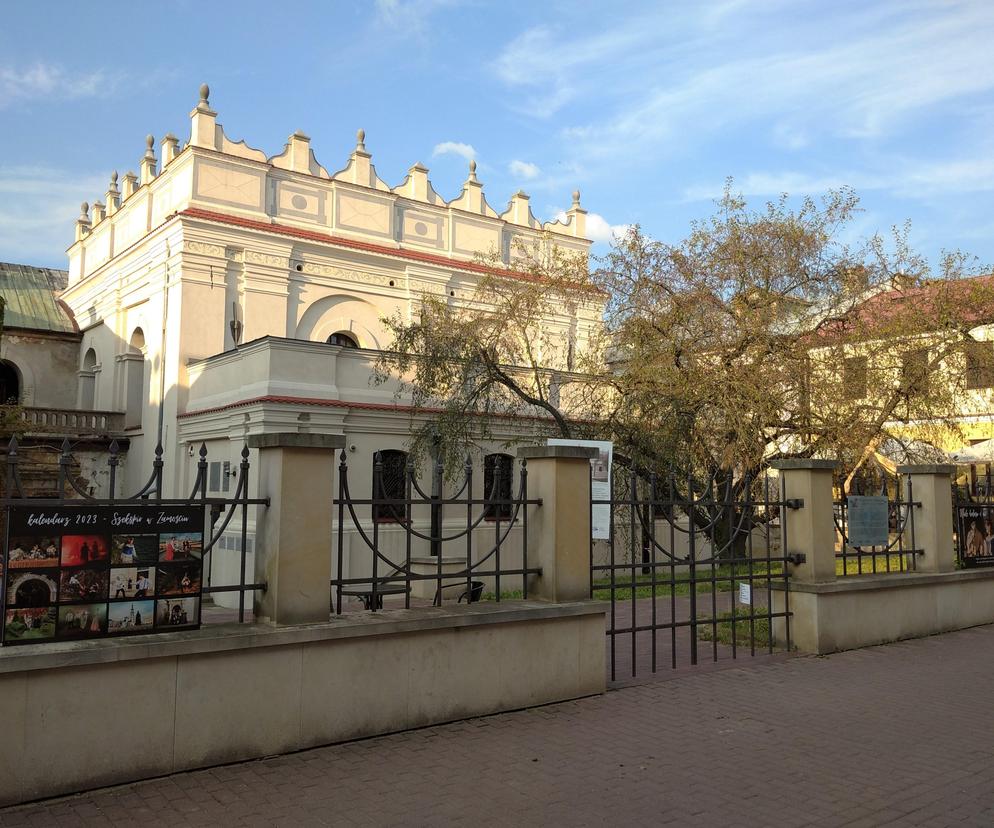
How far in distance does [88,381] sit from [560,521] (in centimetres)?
2682

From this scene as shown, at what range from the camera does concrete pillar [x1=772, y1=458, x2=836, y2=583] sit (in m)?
10.3

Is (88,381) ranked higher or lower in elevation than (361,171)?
lower

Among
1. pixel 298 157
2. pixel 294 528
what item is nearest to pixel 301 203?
pixel 298 157

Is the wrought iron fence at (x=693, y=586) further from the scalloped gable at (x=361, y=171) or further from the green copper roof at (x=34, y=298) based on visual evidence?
the green copper roof at (x=34, y=298)

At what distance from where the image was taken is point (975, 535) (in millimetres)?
12961

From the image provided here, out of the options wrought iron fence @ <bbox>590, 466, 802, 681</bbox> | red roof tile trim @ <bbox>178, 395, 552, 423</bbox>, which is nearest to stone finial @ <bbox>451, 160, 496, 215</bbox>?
red roof tile trim @ <bbox>178, 395, 552, 423</bbox>

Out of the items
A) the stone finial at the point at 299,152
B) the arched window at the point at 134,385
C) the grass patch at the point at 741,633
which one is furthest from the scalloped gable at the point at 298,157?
the grass patch at the point at 741,633

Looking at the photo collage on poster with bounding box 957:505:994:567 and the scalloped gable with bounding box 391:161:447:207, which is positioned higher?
the scalloped gable with bounding box 391:161:447:207

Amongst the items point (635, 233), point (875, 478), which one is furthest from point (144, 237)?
point (875, 478)

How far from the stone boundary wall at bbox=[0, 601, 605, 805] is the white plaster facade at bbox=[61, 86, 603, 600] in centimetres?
1262

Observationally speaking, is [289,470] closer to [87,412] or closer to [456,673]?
[456,673]

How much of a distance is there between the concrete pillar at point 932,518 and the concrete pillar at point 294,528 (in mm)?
8925

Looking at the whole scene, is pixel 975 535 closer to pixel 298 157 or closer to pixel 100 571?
pixel 100 571

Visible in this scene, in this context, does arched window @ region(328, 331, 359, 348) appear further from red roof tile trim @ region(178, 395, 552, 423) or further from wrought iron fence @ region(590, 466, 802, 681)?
wrought iron fence @ region(590, 466, 802, 681)
